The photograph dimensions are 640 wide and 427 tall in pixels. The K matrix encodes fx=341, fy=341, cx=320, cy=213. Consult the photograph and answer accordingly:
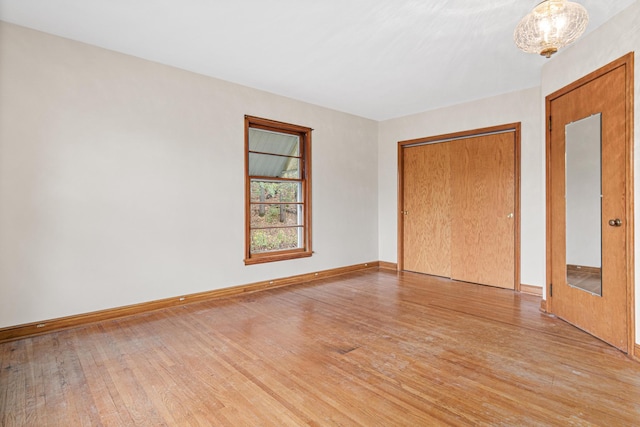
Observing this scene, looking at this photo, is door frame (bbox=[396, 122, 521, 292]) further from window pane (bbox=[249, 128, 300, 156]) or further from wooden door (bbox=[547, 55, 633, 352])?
window pane (bbox=[249, 128, 300, 156])

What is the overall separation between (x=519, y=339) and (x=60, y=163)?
4302mm

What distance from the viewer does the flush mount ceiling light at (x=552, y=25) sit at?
1995 millimetres

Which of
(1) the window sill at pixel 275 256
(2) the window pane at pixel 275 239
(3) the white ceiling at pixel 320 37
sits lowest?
(1) the window sill at pixel 275 256

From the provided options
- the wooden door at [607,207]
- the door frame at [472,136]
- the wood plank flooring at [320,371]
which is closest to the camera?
the wood plank flooring at [320,371]

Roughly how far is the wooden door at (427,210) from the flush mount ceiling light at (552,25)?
128 inches

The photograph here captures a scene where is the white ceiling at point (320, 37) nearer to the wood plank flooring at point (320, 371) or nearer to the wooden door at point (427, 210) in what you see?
the wooden door at point (427, 210)

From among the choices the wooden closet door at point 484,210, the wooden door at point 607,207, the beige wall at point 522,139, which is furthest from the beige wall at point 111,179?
the wooden door at point 607,207

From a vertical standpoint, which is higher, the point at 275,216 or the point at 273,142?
the point at 273,142

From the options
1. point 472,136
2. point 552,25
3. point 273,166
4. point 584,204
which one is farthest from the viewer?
point 472,136

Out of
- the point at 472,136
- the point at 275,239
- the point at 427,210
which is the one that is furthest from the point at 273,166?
the point at 472,136

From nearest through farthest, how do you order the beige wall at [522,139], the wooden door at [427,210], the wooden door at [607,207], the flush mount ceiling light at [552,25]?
1. the flush mount ceiling light at [552,25]
2. the wooden door at [607,207]
3. the beige wall at [522,139]
4. the wooden door at [427,210]

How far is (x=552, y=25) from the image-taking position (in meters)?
2.04

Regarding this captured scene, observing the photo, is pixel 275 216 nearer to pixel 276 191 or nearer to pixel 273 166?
pixel 276 191

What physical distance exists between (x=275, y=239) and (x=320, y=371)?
8.90 feet
